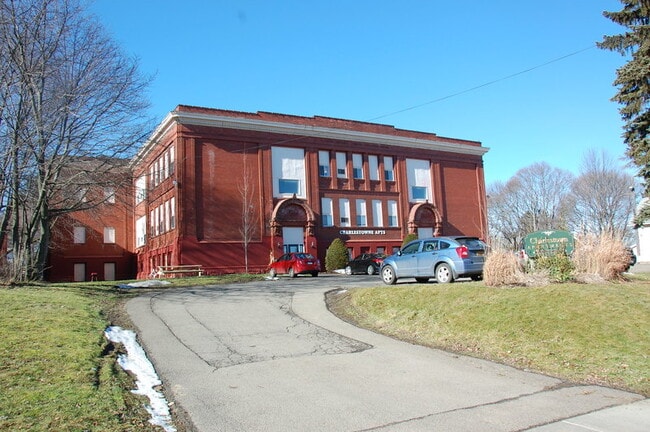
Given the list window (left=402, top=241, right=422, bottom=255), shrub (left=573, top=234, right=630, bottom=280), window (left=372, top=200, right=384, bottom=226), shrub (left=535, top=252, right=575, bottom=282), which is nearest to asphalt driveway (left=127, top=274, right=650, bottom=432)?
shrub (left=535, top=252, right=575, bottom=282)

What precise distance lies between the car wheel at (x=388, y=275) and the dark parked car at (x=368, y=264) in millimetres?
12144

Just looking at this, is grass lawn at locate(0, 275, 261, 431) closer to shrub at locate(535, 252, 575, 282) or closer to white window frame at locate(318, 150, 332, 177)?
shrub at locate(535, 252, 575, 282)

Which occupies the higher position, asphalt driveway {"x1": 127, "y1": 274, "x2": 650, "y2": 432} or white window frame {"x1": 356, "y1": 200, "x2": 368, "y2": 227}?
white window frame {"x1": 356, "y1": 200, "x2": 368, "y2": 227}

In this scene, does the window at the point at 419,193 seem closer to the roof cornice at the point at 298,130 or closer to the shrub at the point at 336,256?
the roof cornice at the point at 298,130

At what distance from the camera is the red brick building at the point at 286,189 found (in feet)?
113

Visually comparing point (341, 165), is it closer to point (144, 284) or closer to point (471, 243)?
point (144, 284)

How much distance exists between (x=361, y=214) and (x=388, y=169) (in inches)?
196

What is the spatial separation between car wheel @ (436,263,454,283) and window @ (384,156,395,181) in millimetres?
28026

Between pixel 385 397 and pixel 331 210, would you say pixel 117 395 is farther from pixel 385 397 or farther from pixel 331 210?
pixel 331 210

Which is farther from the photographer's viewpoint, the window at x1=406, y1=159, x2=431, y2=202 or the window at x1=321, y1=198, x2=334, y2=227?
the window at x1=406, y1=159, x2=431, y2=202

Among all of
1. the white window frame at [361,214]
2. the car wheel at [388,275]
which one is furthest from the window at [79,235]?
the car wheel at [388,275]

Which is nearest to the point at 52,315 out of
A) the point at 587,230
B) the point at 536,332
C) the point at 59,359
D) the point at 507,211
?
the point at 59,359

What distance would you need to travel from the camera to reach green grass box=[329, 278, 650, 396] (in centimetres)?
697

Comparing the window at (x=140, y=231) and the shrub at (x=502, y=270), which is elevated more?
the window at (x=140, y=231)
